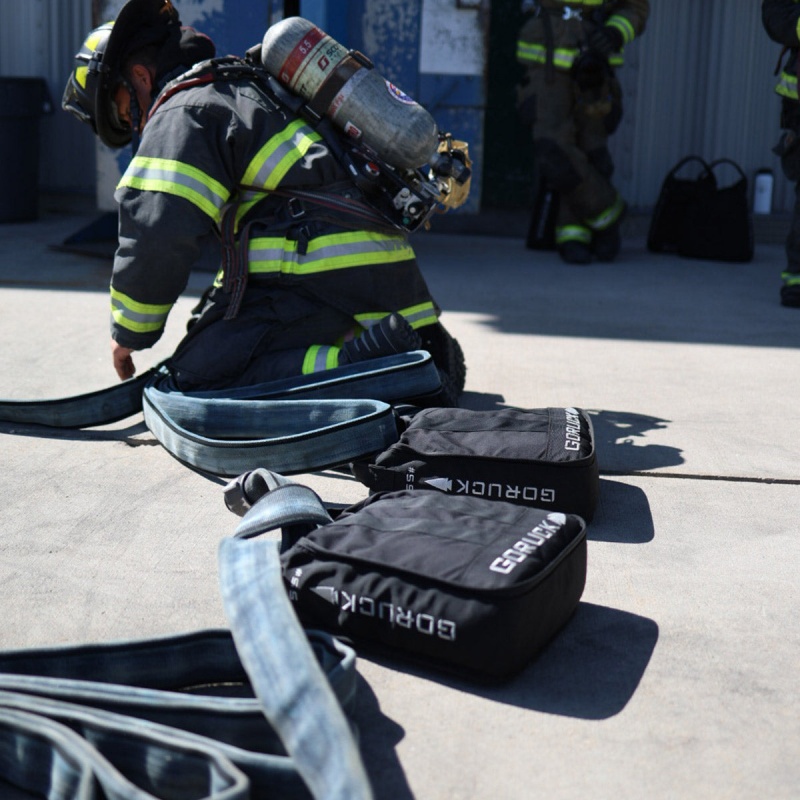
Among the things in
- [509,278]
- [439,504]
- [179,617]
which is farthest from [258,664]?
[509,278]

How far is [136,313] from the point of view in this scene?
321 cm

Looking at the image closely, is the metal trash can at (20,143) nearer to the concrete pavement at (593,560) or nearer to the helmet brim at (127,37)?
the concrete pavement at (593,560)

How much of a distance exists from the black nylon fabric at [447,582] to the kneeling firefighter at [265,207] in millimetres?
1158

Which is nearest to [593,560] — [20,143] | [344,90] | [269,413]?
[269,413]

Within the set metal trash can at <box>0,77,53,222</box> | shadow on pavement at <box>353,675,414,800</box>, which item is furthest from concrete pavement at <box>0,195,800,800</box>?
metal trash can at <box>0,77,53,222</box>

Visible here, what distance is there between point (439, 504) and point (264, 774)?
0.80 meters

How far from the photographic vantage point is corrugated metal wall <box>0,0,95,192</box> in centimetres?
829

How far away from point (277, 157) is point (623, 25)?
155 inches

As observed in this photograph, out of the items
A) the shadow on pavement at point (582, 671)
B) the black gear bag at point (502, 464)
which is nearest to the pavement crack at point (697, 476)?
the black gear bag at point (502, 464)

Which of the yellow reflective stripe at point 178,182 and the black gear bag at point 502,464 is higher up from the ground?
the yellow reflective stripe at point 178,182

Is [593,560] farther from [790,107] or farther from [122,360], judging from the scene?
[790,107]

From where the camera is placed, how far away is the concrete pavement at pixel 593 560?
1.76m

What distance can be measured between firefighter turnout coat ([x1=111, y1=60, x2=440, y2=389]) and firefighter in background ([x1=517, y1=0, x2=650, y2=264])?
11.4 feet

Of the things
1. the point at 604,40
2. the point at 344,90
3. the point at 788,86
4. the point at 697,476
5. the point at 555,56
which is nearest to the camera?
the point at 697,476
